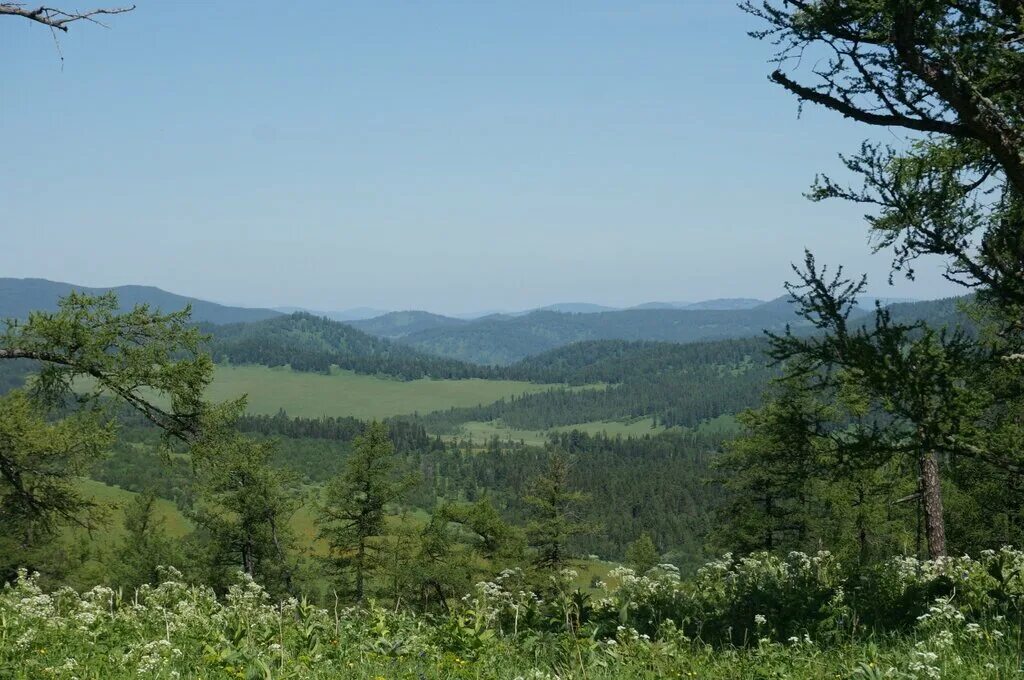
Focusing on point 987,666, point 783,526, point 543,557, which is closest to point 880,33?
point 987,666

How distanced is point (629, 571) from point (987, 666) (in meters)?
3.98

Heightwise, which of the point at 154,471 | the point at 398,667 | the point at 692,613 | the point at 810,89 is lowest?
the point at 154,471

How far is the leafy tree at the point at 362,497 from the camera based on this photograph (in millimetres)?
35594

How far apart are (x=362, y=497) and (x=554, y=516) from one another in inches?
407

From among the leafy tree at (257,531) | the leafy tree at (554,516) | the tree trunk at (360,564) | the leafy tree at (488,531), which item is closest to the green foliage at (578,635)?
the leafy tree at (257,531)

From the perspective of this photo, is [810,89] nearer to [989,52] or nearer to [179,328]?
[989,52]

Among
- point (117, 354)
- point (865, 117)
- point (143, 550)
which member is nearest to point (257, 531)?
point (143, 550)

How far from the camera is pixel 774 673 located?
4.75 m

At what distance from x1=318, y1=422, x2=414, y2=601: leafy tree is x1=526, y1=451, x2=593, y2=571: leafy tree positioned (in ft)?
23.5

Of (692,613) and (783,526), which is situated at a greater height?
(692,613)

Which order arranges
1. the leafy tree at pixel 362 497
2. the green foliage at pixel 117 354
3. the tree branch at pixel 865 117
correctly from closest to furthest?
the tree branch at pixel 865 117 < the green foliage at pixel 117 354 < the leafy tree at pixel 362 497

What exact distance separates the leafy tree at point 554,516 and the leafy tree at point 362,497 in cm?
717

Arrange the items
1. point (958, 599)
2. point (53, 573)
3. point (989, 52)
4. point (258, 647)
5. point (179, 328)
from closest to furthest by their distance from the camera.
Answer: point (258, 647) → point (989, 52) → point (958, 599) → point (179, 328) → point (53, 573)

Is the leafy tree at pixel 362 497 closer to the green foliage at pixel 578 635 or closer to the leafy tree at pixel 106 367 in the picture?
the leafy tree at pixel 106 367
